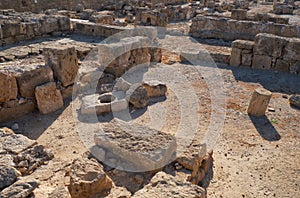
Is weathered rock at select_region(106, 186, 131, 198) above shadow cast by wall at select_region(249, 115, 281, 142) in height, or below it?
above

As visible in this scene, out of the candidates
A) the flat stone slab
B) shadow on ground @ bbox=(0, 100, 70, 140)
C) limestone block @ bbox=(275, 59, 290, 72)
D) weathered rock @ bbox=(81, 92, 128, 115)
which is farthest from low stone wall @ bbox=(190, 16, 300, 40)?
the flat stone slab

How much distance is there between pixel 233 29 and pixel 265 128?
8.97m

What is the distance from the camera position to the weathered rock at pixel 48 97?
7353mm

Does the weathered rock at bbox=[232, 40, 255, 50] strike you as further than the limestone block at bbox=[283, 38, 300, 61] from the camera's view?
Yes

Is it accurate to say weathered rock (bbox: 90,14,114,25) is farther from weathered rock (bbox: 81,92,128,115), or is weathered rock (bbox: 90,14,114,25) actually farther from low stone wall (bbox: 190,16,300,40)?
weathered rock (bbox: 81,92,128,115)

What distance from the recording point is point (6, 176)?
13.3ft

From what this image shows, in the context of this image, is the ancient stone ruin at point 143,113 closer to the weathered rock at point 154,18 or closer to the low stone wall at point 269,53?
the low stone wall at point 269,53

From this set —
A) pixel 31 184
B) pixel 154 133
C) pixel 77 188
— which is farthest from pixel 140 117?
pixel 31 184

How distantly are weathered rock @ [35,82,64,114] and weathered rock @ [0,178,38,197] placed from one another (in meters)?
3.73

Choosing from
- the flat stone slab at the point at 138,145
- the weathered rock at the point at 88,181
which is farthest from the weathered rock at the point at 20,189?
the flat stone slab at the point at 138,145

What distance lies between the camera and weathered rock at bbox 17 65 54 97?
7.17 m

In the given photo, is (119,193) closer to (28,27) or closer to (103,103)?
(103,103)

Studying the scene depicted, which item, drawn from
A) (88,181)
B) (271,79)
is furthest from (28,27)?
(271,79)

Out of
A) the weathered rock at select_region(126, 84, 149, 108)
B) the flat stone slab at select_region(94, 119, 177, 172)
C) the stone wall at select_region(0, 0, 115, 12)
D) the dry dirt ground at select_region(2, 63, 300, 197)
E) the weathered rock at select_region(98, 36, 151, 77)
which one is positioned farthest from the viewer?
the stone wall at select_region(0, 0, 115, 12)
